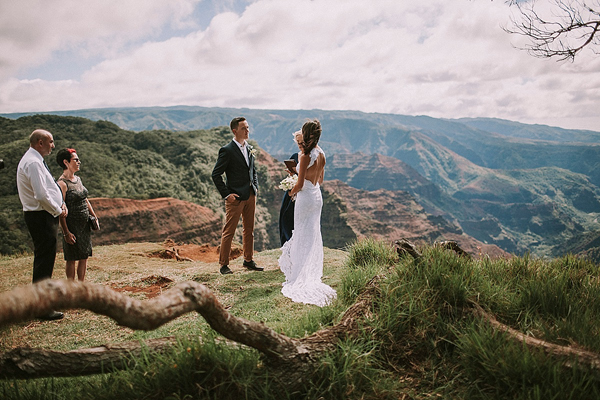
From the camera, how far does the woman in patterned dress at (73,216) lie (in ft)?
19.0

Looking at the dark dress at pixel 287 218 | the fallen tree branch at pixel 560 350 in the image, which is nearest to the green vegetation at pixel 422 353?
the fallen tree branch at pixel 560 350

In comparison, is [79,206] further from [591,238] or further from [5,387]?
[591,238]

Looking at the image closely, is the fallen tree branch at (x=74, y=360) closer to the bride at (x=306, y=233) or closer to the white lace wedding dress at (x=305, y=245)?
the bride at (x=306, y=233)

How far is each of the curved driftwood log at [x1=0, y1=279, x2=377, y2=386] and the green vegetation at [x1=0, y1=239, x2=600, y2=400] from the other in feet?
0.38

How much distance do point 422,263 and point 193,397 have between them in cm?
262

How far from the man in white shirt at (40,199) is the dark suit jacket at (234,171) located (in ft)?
9.01

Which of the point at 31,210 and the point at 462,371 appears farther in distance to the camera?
the point at 31,210

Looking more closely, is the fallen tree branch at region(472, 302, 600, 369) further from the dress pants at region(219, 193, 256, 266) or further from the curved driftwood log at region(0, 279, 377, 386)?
the dress pants at region(219, 193, 256, 266)

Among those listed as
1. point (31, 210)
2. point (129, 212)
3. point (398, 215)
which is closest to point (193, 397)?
point (31, 210)

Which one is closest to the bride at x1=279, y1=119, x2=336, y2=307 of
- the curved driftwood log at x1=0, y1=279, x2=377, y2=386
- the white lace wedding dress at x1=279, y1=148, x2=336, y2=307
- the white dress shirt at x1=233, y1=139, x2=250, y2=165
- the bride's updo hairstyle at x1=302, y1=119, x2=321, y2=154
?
the white lace wedding dress at x1=279, y1=148, x2=336, y2=307

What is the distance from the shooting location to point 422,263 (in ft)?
12.5

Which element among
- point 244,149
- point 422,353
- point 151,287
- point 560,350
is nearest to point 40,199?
point 151,287

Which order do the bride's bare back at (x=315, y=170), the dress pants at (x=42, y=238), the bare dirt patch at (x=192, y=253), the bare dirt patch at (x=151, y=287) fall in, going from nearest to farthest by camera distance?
the dress pants at (x=42, y=238) < the bride's bare back at (x=315, y=170) < the bare dirt patch at (x=151, y=287) < the bare dirt patch at (x=192, y=253)

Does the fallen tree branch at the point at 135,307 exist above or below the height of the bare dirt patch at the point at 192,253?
above
